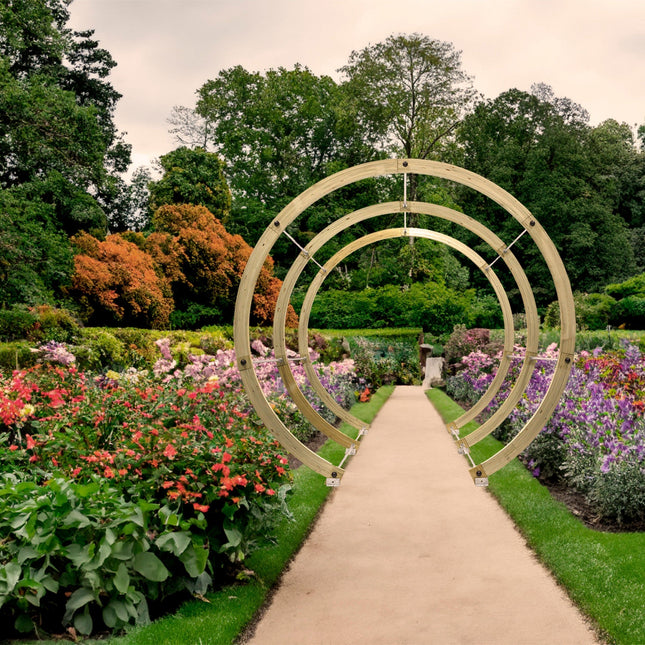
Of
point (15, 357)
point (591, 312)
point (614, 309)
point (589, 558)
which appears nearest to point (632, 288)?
point (614, 309)

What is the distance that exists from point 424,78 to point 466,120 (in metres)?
5.89

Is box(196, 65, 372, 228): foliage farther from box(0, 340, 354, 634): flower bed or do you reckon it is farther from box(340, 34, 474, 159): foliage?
box(0, 340, 354, 634): flower bed

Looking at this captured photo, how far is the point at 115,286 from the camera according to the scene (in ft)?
56.1

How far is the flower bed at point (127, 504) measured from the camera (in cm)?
341

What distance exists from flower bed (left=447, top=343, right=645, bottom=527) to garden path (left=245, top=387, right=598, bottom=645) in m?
0.76

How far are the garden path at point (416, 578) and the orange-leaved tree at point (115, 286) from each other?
11.3m

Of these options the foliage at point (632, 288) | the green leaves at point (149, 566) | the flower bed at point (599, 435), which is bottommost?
the green leaves at point (149, 566)

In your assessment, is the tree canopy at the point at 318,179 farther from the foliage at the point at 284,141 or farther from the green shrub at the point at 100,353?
the green shrub at the point at 100,353

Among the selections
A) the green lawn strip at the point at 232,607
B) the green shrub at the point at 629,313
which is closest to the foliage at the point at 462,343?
the green shrub at the point at 629,313

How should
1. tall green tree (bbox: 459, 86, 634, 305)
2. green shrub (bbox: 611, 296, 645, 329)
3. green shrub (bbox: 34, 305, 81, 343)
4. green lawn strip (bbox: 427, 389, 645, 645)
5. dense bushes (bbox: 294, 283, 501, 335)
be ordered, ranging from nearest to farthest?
green lawn strip (bbox: 427, 389, 645, 645), green shrub (bbox: 34, 305, 81, 343), dense bushes (bbox: 294, 283, 501, 335), green shrub (bbox: 611, 296, 645, 329), tall green tree (bbox: 459, 86, 634, 305)

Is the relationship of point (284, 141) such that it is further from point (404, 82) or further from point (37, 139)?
point (37, 139)

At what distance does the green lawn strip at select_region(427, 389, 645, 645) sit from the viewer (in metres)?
3.83

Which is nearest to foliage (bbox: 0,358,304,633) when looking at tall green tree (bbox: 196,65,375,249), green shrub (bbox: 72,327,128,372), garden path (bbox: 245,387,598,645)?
garden path (bbox: 245,387,598,645)

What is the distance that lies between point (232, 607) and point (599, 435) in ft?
11.5
